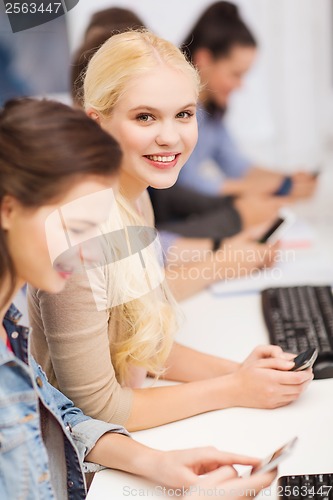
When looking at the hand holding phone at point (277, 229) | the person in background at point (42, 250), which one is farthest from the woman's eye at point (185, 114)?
the hand holding phone at point (277, 229)

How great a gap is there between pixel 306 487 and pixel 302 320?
0.48 meters

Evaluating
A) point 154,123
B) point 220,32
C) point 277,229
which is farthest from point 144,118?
point 220,32

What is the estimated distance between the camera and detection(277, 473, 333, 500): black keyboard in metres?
0.73

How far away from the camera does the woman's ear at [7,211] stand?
59 cm

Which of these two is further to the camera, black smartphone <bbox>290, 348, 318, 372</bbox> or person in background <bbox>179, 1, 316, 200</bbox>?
person in background <bbox>179, 1, 316, 200</bbox>

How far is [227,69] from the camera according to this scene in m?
1.92

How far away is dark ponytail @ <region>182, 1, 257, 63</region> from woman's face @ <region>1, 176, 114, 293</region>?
1.31m

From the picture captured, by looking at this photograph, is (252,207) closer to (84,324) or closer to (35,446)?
(84,324)

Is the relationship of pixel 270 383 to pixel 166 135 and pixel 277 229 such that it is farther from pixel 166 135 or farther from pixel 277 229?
pixel 277 229

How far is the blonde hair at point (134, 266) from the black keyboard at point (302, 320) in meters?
0.26

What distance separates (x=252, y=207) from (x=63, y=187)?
129 centimetres

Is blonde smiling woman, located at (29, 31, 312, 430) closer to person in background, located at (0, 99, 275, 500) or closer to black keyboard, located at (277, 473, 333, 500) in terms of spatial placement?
person in background, located at (0, 99, 275, 500)

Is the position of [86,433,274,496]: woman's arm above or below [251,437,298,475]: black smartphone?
below

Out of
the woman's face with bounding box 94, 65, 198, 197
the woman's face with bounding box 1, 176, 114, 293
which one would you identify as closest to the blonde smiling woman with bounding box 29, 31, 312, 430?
the woman's face with bounding box 94, 65, 198, 197
